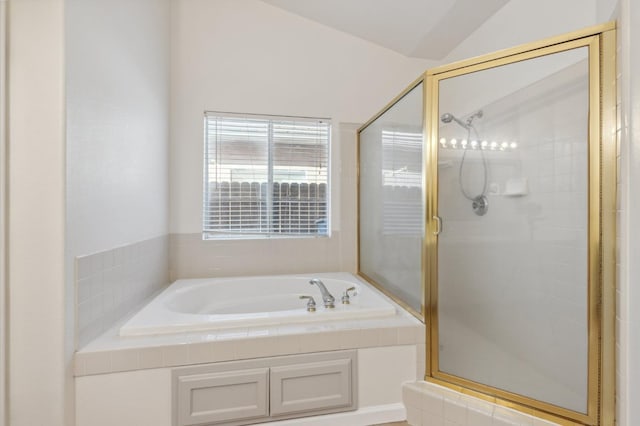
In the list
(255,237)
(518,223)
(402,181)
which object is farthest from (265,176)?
(518,223)

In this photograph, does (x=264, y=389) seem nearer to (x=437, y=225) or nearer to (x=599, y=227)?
(x=437, y=225)

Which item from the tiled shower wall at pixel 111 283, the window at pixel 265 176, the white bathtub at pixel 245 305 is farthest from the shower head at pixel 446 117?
the tiled shower wall at pixel 111 283

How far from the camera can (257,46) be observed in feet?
8.40

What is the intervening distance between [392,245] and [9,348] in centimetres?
198

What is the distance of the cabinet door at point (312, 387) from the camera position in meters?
1.44

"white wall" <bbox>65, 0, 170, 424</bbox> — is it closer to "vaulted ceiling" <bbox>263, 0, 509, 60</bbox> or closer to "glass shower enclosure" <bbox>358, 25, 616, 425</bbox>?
"vaulted ceiling" <bbox>263, 0, 509, 60</bbox>

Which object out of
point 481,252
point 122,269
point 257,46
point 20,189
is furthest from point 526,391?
point 257,46

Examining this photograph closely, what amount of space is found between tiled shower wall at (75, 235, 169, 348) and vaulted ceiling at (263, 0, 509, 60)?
85.5 inches

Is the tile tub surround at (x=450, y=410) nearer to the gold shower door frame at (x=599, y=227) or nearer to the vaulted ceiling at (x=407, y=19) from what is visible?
the gold shower door frame at (x=599, y=227)

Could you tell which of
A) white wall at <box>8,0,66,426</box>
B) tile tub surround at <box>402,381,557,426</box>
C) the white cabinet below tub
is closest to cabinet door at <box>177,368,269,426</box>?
the white cabinet below tub

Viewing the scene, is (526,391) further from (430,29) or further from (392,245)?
(430,29)

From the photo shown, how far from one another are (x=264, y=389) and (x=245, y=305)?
3.36 feet

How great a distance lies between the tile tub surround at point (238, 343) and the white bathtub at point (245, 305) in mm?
40

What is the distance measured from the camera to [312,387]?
Answer: 4.83 feet
